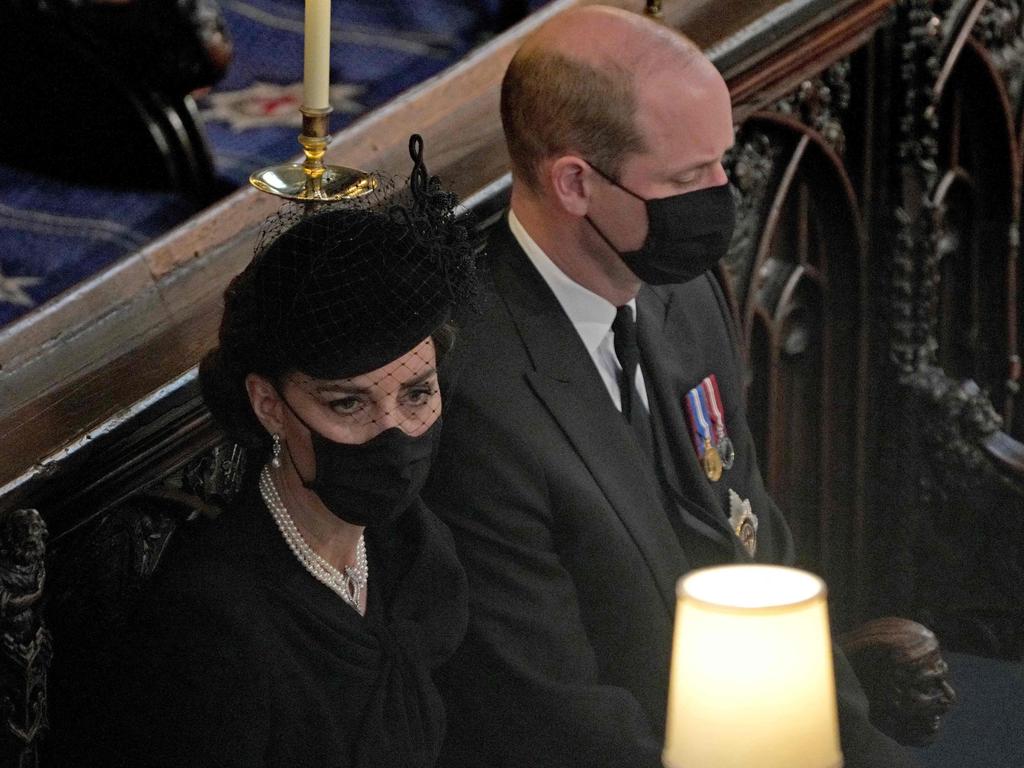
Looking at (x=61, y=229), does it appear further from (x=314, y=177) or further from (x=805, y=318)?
(x=805, y=318)

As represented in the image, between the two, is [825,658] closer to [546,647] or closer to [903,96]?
[546,647]

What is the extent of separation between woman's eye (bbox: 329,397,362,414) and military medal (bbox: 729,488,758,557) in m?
1.01

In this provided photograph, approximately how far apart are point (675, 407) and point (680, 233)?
0.98 ft

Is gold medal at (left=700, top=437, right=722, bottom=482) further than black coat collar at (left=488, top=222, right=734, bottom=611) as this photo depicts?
Yes

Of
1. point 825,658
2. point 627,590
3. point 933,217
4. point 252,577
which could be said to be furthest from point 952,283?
point 252,577

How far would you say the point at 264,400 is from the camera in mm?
2855

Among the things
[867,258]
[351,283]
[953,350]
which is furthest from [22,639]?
[953,350]

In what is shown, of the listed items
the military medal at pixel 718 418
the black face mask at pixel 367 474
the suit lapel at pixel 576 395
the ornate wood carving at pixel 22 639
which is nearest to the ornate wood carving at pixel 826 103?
the military medal at pixel 718 418

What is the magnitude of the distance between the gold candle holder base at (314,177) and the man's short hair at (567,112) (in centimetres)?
48

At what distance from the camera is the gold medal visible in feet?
12.0

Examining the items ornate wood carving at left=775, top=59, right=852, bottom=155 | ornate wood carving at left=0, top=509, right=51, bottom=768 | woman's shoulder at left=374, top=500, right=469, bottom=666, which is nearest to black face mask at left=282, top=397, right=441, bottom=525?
woman's shoulder at left=374, top=500, right=469, bottom=666

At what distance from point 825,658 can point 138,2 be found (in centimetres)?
140

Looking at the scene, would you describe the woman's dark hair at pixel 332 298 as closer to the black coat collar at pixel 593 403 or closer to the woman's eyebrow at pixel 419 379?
the woman's eyebrow at pixel 419 379

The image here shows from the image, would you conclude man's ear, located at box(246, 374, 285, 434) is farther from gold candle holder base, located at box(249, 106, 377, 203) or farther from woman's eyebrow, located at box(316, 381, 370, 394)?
gold candle holder base, located at box(249, 106, 377, 203)
